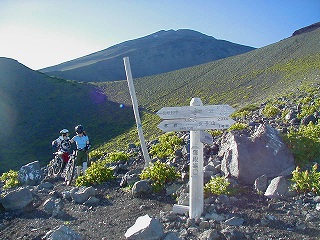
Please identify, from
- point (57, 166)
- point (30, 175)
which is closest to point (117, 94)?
point (57, 166)

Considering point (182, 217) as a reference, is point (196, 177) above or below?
above

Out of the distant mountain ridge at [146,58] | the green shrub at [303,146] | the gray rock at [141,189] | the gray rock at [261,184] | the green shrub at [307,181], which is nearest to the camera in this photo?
the green shrub at [307,181]

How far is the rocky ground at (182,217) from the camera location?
Result: 15.6 ft

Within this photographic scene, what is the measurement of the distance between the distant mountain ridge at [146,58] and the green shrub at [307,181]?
9571cm

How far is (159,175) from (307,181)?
266 centimetres

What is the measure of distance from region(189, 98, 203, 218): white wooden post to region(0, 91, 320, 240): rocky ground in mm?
163

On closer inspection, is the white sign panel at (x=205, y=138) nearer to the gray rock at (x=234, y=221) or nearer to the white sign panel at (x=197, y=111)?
the white sign panel at (x=197, y=111)

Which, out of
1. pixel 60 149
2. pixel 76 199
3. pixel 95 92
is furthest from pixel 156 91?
pixel 76 199

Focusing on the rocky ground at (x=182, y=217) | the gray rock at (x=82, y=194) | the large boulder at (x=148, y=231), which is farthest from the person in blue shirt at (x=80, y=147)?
the large boulder at (x=148, y=231)

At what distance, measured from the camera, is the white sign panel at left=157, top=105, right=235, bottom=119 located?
17.1 feet

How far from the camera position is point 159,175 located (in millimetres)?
6766

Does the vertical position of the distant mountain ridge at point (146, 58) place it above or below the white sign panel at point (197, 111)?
above

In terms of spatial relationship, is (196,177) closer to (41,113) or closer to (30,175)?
(30,175)

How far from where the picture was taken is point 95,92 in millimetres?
58500
